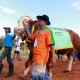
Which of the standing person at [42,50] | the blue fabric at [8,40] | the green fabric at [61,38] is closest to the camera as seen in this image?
the standing person at [42,50]

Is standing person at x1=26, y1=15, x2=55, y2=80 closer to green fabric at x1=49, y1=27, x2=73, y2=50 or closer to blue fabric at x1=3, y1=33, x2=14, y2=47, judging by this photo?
blue fabric at x1=3, y1=33, x2=14, y2=47

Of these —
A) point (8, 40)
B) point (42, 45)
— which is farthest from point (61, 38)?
point (42, 45)

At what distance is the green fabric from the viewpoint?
1096 centimetres

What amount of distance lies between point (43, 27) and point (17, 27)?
3348 mm

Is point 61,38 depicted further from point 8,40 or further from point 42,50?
point 42,50

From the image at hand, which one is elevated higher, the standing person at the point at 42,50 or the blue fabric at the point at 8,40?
the blue fabric at the point at 8,40

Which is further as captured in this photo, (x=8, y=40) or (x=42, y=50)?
(x=8, y=40)

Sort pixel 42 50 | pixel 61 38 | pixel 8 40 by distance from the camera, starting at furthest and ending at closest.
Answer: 1. pixel 61 38
2. pixel 8 40
3. pixel 42 50

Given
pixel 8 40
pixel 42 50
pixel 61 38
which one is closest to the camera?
pixel 42 50

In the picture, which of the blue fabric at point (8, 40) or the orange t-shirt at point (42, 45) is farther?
the blue fabric at point (8, 40)

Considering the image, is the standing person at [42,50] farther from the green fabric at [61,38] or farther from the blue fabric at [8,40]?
the green fabric at [61,38]

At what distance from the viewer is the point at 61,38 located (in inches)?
442

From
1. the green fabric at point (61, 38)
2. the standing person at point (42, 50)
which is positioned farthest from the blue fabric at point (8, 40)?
the standing person at point (42, 50)

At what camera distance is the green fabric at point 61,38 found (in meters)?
11.0
